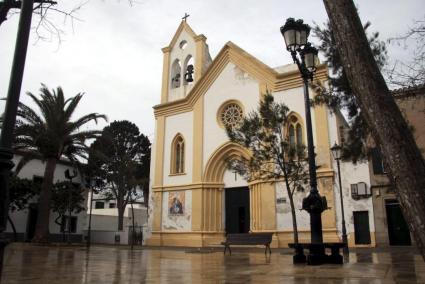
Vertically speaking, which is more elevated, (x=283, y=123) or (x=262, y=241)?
(x=283, y=123)

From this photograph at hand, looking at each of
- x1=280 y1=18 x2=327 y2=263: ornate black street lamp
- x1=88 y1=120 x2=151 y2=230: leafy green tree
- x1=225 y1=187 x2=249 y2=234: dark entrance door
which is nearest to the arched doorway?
x1=225 y1=187 x2=249 y2=234: dark entrance door

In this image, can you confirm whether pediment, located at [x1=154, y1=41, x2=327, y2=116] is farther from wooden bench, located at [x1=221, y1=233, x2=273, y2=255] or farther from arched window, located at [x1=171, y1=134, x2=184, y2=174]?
wooden bench, located at [x1=221, y1=233, x2=273, y2=255]

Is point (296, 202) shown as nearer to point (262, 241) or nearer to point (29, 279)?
point (262, 241)

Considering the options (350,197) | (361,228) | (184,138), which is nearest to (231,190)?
(184,138)

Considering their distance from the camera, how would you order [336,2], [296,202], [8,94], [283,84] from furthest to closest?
[283,84], [296,202], [336,2], [8,94]

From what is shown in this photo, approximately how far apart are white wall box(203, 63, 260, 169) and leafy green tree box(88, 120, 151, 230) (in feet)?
41.2

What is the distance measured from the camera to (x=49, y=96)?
2262 centimetres

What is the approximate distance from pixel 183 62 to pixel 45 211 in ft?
51.2

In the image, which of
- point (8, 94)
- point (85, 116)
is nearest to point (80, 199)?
point (85, 116)

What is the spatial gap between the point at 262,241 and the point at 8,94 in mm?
12727

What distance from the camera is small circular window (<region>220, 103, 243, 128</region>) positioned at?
26.0 m

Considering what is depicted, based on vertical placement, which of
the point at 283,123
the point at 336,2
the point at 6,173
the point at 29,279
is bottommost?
the point at 29,279

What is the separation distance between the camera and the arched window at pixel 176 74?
31.5 m

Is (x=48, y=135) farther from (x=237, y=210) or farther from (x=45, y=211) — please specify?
(x=237, y=210)
